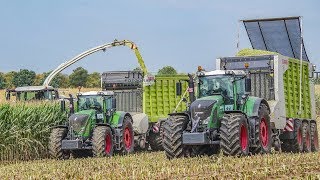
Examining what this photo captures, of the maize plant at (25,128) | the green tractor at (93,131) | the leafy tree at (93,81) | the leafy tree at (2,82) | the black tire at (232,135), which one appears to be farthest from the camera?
the leafy tree at (2,82)

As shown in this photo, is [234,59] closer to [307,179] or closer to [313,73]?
[313,73]

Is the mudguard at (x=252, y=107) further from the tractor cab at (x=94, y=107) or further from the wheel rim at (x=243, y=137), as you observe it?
the tractor cab at (x=94, y=107)

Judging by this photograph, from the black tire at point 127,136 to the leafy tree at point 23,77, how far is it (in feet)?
217

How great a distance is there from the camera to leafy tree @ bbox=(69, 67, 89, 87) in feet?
271

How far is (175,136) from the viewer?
14508 mm

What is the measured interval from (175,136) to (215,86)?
1.76 meters

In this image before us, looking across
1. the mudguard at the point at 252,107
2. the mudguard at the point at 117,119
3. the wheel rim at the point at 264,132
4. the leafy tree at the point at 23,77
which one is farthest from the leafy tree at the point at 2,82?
the mudguard at the point at 252,107

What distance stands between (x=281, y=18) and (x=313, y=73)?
Answer: 214 cm

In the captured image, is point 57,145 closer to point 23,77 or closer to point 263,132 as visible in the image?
point 263,132

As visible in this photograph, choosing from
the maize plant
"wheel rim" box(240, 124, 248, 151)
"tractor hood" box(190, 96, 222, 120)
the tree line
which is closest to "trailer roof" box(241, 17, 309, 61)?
"wheel rim" box(240, 124, 248, 151)

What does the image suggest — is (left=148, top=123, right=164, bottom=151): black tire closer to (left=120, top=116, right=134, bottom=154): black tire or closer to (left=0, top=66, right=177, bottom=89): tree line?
(left=120, top=116, right=134, bottom=154): black tire

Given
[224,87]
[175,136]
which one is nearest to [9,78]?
[224,87]

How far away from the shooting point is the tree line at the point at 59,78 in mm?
82062

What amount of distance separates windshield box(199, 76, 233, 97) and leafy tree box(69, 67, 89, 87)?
6792cm
